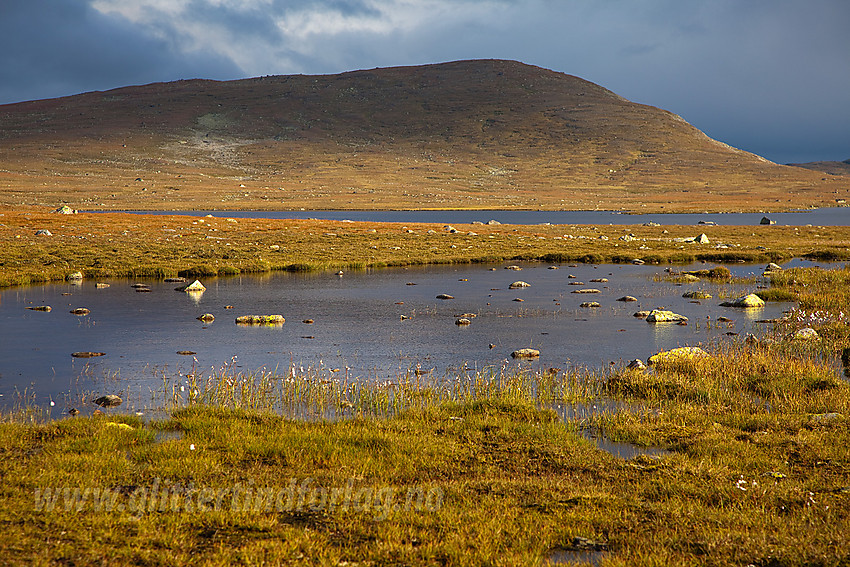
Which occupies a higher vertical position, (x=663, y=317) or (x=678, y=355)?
(x=678, y=355)

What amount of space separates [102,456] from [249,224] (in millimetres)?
65117

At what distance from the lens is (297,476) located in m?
9.43

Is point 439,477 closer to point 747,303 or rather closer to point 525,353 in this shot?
point 525,353

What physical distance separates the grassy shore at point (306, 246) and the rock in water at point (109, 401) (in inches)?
947

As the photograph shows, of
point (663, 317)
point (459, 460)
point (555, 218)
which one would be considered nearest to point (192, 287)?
point (663, 317)

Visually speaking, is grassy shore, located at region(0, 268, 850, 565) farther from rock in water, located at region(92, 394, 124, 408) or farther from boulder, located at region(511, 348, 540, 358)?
boulder, located at region(511, 348, 540, 358)

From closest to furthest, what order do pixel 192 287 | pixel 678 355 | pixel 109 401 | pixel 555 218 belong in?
pixel 109 401, pixel 678 355, pixel 192 287, pixel 555 218

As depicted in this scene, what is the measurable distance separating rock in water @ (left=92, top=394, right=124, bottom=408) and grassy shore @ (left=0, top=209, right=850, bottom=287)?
78.9 ft

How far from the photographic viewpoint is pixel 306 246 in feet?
180

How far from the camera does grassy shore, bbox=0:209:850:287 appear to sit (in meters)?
41.3


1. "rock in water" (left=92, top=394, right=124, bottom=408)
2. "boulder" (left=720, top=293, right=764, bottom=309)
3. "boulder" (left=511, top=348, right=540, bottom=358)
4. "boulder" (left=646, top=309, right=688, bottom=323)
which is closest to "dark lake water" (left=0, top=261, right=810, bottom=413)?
"boulder" (left=511, top=348, right=540, bottom=358)

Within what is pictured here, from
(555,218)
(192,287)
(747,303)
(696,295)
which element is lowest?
(192,287)

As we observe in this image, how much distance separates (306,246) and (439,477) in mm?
46529

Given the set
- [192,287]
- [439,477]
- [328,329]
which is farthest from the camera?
[192,287]
